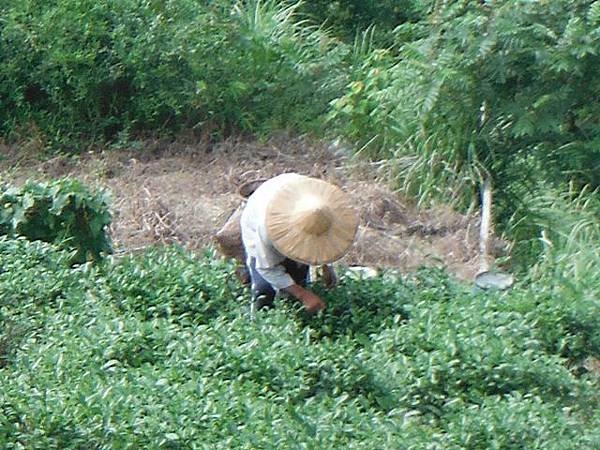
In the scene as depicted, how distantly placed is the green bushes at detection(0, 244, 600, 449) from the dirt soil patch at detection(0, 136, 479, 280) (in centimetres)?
165

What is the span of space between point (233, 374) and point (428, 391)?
82 cm

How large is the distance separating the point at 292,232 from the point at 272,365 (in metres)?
0.79

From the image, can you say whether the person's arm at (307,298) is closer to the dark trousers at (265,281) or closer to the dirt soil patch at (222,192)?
the dark trousers at (265,281)

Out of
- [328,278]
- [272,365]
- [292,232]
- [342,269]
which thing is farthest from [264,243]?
[272,365]

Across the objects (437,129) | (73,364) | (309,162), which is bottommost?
(309,162)

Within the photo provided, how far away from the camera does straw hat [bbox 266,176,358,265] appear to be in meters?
5.88

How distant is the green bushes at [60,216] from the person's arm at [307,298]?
154cm

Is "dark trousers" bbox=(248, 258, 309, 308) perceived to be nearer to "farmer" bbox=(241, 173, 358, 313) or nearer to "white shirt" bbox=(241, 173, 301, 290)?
"farmer" bbox=(241, 173, 358, 313)

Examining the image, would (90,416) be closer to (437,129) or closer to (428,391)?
(428,391)

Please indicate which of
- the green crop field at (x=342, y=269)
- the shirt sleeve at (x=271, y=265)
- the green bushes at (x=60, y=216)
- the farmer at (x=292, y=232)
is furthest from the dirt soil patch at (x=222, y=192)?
the shirt sleeve at (x=271, y=265)

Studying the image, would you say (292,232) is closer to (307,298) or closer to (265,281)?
(307,298)

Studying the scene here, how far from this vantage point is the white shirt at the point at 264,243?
6.06 metres

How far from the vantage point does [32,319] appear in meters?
5.91

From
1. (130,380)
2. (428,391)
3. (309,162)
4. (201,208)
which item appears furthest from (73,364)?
(309,162)
